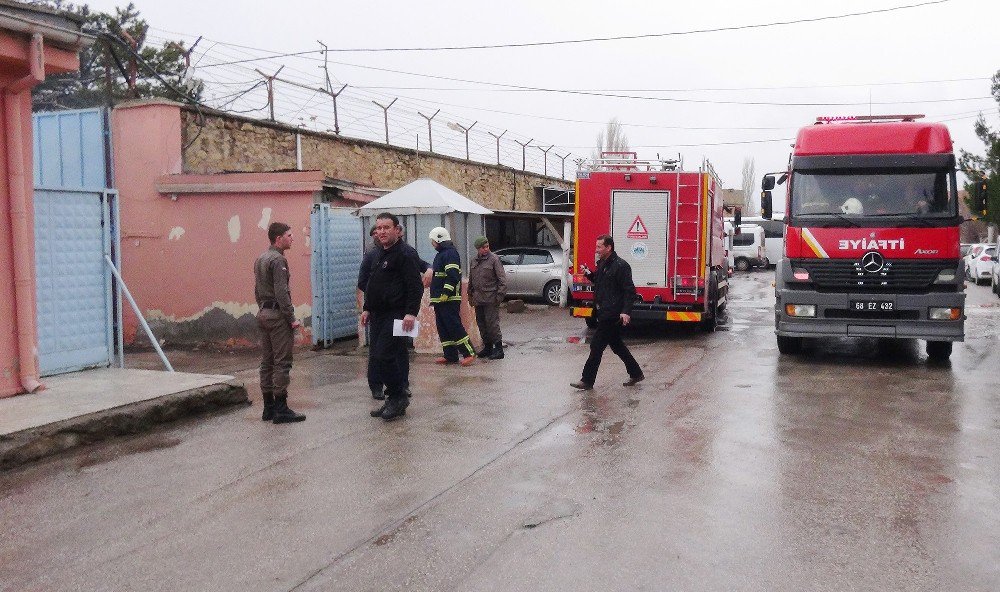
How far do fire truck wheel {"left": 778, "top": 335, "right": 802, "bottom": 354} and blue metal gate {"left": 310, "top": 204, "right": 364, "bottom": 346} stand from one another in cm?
666

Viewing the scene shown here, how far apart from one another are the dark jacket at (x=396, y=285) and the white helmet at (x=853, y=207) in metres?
6.08

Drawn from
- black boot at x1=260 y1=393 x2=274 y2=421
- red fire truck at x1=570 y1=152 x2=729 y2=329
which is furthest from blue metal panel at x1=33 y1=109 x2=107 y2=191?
red fire truck at x1=570 y1=152 x2=729 y2=329

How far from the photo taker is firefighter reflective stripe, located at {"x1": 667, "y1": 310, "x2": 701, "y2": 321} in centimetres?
1492

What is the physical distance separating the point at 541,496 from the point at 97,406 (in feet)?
14.0

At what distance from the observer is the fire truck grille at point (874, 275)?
431 inches

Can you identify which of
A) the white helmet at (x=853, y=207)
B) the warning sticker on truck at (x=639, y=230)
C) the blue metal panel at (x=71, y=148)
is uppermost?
the blue metal panel at (x=71, y=148)

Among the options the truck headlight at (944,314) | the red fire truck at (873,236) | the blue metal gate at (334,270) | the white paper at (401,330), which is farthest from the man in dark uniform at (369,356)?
the truck headlight at (944,314)

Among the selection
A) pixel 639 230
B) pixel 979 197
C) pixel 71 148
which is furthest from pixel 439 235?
pixel 979 197

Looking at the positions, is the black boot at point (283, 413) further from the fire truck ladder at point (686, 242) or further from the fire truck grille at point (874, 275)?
the fire truck ladder at point (686, 242)

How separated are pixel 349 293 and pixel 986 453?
9869mm

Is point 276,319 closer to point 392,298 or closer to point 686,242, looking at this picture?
point 392,298

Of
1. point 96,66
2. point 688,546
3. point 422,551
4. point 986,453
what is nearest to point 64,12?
point 422,551

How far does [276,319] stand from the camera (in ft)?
26.3

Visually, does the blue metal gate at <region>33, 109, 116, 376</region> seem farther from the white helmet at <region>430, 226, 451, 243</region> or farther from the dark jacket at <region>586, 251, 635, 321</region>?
the dark jacket at <region>586, 251, 635, 321</region>
